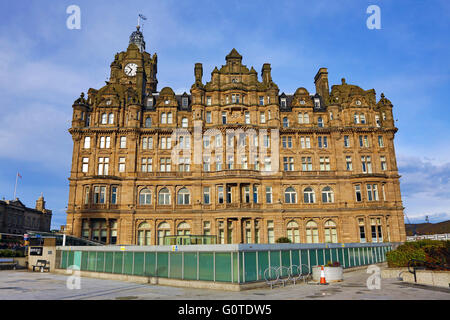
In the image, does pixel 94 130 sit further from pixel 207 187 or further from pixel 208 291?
pixel 208 291

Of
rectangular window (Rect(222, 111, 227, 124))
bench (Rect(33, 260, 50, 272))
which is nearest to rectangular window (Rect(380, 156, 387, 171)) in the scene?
rectangular window (Rect(222, 111, 227, 124))

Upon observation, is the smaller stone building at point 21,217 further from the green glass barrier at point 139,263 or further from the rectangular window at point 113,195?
the green glass barrier at point 139,263

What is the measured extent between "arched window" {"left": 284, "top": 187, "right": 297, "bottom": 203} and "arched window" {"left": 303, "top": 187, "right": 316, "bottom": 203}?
1.46m

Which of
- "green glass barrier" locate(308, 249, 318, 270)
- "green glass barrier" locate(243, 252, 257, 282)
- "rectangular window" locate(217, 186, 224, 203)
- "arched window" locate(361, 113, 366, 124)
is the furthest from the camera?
"arched window" locate(361, 113, 366, 124)

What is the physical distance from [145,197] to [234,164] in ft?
44.5

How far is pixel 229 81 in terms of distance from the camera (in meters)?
51.8

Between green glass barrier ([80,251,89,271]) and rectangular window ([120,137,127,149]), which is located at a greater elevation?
rectangular window ([120,137,127,149])

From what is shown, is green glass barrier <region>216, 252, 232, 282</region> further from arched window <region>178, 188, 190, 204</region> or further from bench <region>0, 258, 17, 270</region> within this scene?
arched window <region>178, 188, 190, 204</region>

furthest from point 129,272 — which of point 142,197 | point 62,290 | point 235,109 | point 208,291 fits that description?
point 235,109

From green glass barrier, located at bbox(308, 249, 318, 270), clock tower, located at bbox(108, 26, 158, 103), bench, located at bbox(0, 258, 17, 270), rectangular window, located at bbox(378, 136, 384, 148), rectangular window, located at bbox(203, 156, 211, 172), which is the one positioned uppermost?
clock tower, located at bbox(108, 26, 158, 103)

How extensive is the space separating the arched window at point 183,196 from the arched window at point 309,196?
16.8 m

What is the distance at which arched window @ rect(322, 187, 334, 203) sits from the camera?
4838cm

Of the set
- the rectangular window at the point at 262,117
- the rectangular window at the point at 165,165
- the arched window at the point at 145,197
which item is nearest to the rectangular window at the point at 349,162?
the rectangular window at the point at 262,117

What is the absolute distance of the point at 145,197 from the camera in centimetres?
4809
